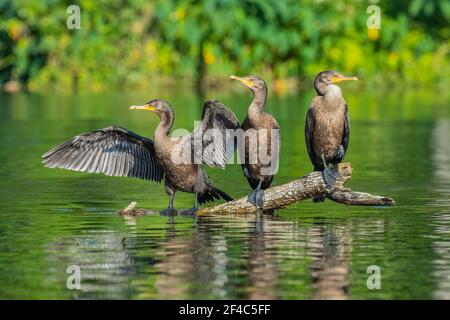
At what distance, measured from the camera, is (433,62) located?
54.9 metres

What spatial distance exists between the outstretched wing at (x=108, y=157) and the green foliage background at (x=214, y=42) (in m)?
35.1

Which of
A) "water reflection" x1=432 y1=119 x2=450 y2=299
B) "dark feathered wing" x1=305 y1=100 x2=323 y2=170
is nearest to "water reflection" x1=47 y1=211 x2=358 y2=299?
"water reflection" x1=432 y1=119 x2=450 y2=299

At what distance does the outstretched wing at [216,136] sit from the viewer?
16.7 m

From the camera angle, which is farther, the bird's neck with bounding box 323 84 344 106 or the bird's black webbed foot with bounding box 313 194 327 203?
the bird's black webbed foot with bounding box 313 194 327 203

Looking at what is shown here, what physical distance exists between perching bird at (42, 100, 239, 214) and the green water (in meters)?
0.50

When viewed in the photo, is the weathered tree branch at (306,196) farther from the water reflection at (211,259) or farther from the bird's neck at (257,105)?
the bird's neck at (257,105)

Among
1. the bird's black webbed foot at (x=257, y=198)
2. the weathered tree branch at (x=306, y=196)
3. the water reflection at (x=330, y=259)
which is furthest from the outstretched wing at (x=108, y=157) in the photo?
the water reflection at (x=330, y=259)

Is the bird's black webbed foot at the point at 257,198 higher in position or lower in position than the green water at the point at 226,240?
higher

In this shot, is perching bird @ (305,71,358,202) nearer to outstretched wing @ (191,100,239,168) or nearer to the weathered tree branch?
Answer: the weathered tree branch

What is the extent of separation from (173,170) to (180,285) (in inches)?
176

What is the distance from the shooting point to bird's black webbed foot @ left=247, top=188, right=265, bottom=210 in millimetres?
17203

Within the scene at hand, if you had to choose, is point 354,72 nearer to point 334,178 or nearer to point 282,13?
point 282,13

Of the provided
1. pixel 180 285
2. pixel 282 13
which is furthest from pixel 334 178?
pixel 282 13

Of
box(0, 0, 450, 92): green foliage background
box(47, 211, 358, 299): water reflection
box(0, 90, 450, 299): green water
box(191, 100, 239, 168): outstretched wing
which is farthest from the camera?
box(0, 0, 450, 92): green foliage background
